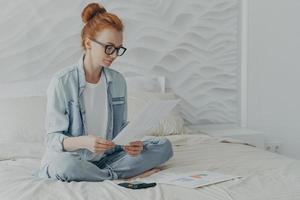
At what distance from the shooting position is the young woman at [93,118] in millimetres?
1904

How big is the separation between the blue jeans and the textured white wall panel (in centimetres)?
133

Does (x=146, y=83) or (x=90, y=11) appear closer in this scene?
(x=90, y=11)

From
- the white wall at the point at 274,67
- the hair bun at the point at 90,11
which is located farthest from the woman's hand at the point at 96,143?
the white wall at the point at 274,67

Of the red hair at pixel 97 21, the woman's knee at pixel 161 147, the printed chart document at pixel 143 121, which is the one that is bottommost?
the woman's knee at pixel 161 147

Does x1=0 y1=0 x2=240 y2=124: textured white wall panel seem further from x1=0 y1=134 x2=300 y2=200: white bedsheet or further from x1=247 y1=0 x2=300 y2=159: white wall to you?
x1=0 y1=134 x2=300 y2=200: white bedsheet

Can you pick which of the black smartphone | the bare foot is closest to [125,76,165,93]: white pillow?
the bare foot

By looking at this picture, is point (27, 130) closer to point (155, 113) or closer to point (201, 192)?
point (155, 113)

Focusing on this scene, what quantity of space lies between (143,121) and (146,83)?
151cm

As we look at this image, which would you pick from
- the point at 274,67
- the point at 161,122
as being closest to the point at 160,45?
the point at 161,122

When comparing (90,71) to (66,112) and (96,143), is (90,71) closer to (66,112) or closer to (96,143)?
(66,112)

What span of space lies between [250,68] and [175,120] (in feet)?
3.21

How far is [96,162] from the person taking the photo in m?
2.13

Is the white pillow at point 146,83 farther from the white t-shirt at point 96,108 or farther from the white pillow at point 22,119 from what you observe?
the white t-shirt at point 96,108

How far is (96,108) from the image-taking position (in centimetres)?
211
